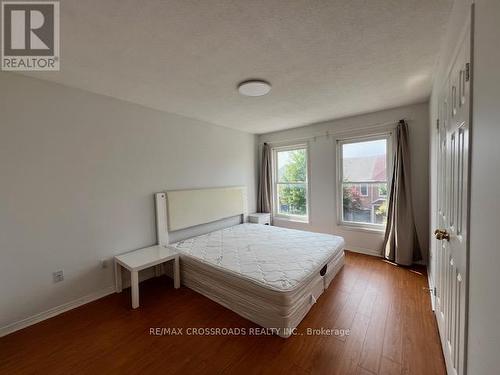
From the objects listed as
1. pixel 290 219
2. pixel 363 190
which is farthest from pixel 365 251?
pixel 290 219

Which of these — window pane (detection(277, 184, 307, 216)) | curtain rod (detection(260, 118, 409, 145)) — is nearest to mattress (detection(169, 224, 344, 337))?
window pane (detection(277, 184, 307, 216))

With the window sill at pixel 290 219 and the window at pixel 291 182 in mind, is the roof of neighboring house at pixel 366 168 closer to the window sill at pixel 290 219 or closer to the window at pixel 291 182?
the window at pixel 291 182

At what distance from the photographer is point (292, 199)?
465cm

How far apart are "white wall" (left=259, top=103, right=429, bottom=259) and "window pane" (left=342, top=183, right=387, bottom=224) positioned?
20 cm

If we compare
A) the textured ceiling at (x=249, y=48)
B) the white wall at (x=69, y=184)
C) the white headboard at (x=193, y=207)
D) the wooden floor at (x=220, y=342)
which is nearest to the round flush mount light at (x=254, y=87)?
the textured ceiling at (x=249, y=48)

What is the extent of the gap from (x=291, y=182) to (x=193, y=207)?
2206 millimetres

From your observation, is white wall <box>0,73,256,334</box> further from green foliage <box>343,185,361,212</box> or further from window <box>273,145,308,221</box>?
green foliage <box>343,185,361,212</box>

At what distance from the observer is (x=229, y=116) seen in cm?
347

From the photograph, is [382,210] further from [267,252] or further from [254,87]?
[254,87]

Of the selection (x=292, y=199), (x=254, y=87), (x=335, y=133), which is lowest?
(x=292, y=199)

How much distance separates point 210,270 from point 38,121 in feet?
7.45

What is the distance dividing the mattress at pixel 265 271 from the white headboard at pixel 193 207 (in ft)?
0.92

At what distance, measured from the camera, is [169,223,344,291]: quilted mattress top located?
209 centimetres

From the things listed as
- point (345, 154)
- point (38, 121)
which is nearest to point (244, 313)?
point (38, 121)
